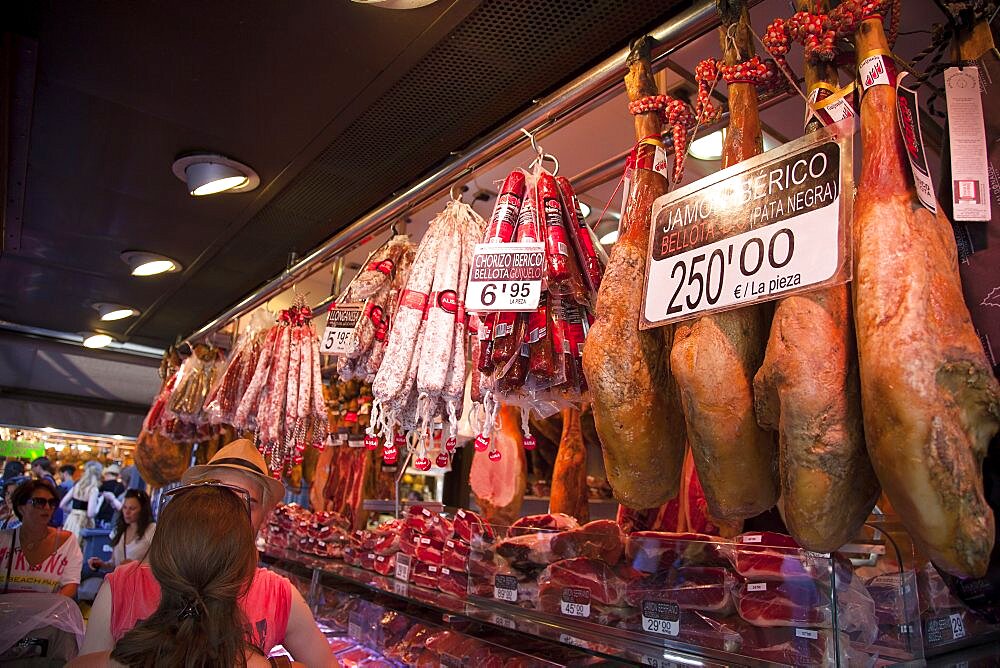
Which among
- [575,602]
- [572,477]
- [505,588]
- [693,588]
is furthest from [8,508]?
[693,588]

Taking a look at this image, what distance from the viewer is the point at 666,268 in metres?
1.62

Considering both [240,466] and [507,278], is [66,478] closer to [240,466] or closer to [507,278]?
[240,466]

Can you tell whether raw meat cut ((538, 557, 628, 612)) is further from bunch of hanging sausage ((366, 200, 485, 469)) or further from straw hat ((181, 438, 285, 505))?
straw hat ((181, 438, 285, 505))

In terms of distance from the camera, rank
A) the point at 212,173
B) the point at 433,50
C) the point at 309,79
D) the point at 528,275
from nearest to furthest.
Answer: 1. the point at 528,275
2. the point at 433,50
3. the point at 309,79
4. the point at 212,173

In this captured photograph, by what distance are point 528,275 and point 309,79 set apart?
1.61 meters

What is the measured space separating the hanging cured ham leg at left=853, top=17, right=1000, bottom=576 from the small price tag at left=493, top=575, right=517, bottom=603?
178 cm

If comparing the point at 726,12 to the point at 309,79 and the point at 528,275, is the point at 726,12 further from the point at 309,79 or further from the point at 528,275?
the point at 309,79

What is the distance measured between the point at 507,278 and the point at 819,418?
3.77 ft

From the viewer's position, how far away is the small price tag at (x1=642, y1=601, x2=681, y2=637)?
6.72 feet

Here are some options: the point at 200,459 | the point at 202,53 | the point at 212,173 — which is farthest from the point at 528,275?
the point at 200,459

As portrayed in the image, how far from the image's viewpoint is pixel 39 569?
18.5 ft

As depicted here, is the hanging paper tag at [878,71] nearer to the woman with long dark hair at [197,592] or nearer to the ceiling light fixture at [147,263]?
the woman with long dark hair at [197,592]

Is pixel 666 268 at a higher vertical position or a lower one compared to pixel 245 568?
higher

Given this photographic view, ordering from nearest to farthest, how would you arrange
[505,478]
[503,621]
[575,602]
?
[575,602] → [503,621] → [505,478]
